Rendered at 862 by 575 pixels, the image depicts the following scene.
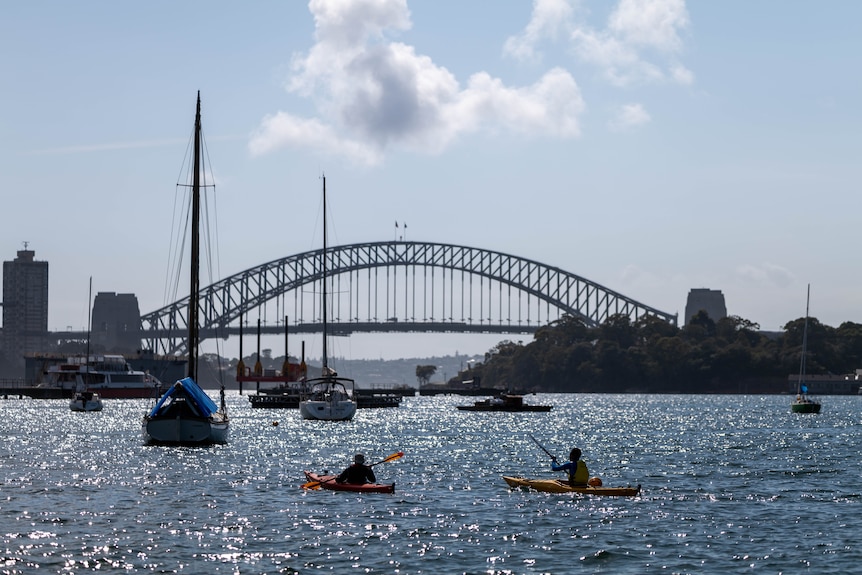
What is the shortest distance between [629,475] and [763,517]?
13291 mm

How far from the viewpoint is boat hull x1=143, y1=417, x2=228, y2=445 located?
60.2 m

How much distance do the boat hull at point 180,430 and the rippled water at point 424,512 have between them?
77cm

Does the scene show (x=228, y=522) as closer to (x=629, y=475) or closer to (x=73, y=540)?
(x=73, y=540)

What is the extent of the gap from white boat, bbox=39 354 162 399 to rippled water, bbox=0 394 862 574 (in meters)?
104

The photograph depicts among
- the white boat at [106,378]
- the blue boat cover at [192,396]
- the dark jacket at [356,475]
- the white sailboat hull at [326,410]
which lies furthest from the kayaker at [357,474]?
the white boat at [106,378]

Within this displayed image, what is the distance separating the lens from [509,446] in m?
68.9

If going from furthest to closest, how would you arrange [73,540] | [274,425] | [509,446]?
[274,425] → [509,446] → [73,540]

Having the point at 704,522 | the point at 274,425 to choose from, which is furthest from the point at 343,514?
the point at 274,425

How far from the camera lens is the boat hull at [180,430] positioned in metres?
60.2

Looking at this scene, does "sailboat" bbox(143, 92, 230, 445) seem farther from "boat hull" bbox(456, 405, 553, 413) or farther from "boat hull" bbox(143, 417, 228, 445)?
"boat hull" bbox(456, 405, 553, 413)

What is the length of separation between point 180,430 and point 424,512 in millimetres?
24854

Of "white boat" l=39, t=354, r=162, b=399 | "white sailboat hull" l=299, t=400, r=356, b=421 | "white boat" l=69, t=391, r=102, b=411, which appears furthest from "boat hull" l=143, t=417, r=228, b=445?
"white boat" l=39, t=354, r=162, b=399

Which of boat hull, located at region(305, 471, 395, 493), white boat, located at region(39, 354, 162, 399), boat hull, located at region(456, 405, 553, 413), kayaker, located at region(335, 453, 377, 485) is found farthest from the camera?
white boat, located at region(39, 354, 162, 399)

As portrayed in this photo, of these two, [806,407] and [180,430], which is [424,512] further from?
[806,407]
